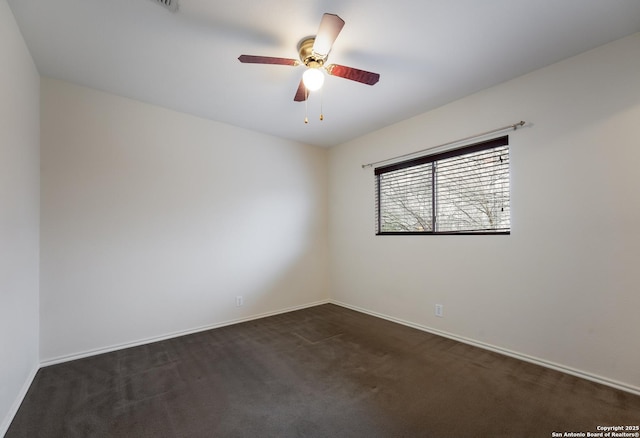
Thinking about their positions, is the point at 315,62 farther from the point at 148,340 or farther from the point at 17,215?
the point at 148,340

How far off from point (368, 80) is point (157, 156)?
2.37 meters

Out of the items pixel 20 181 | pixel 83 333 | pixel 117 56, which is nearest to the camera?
pixel 20 181

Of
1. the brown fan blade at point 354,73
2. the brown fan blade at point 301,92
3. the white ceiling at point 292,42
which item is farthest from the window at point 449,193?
the brown fan blade at point 301,92

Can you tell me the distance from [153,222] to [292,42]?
228cm

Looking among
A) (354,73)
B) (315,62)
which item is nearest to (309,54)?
(315,62)

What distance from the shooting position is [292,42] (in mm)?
2090

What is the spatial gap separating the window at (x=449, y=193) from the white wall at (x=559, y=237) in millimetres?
130

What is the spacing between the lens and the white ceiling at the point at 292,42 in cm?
177

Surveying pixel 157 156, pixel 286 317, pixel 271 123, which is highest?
pixel 271 123

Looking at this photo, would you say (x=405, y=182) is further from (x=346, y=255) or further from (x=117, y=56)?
(x=117, y=56)

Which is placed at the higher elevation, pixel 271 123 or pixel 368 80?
pixel 271 123

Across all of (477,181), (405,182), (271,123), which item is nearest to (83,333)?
(271,123)

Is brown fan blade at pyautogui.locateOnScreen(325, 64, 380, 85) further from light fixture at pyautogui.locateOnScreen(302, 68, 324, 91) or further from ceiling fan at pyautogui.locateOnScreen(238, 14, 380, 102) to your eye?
light fixture at pyautogui.locateOnScreen(302, 68, 324, 91)

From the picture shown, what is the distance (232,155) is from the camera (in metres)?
3.63
